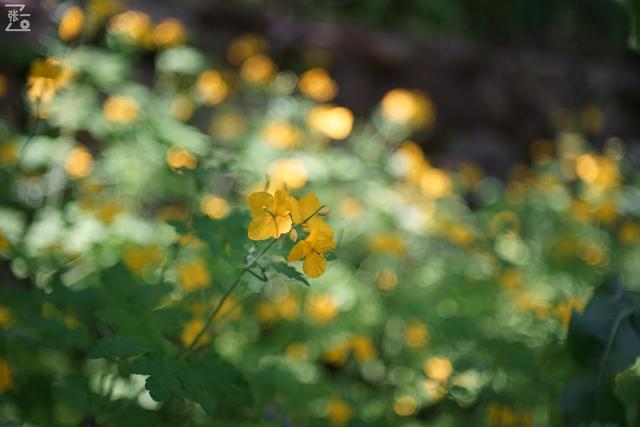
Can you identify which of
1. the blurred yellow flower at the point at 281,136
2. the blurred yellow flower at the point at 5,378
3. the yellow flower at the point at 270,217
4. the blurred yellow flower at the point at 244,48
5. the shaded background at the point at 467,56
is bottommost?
the shaded background at the point at 467,56

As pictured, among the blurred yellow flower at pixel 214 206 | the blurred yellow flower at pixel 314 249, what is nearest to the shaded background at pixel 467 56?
the blurred yellow flower at pixel 214 206

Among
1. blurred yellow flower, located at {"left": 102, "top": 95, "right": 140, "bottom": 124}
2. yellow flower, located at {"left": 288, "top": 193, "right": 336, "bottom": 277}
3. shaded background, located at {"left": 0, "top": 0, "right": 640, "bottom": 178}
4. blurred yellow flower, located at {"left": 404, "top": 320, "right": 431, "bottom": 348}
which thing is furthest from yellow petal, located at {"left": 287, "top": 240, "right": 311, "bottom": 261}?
shaded background, located at {"left": 0, "top": 0, "right": 640, "bottom": 178}

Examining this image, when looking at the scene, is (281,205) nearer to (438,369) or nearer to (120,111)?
(438,369)

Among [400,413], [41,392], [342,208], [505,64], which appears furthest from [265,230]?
[505,64]

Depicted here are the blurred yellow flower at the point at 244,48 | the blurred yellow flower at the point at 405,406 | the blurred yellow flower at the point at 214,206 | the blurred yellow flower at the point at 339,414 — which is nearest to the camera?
the blurred yellow flower at the point at 339,414

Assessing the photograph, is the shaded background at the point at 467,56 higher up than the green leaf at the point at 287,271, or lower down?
lower down

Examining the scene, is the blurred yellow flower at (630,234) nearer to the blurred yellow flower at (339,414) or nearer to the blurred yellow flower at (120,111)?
the blurred yellow flower at (339,414)
